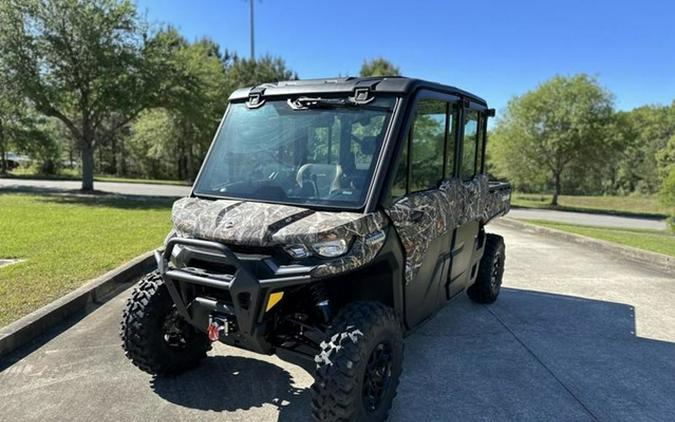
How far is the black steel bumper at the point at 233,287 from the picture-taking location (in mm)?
2559

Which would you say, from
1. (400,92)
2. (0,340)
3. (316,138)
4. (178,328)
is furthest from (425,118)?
(0,340)

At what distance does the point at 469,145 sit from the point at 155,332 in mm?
3136

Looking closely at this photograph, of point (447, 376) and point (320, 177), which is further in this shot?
point (447, 376)

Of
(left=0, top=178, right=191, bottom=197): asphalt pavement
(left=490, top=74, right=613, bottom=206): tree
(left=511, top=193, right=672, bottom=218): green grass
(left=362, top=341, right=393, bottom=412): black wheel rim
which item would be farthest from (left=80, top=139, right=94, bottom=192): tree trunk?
(left=511, top=193, right=672, bottom=218): green grass

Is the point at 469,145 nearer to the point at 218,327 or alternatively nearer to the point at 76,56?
the point at 218,327

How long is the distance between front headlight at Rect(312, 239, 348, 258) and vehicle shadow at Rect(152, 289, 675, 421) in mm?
1189

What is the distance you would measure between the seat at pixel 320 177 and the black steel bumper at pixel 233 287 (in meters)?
0.69

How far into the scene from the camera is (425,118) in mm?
3404

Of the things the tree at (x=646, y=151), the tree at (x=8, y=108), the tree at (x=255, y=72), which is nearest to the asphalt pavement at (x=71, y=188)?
the tree at (x=8, y=108)

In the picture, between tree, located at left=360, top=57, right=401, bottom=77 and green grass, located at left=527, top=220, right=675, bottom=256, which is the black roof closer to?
green grass, located at left=527, top=220, right=675, bottom=256

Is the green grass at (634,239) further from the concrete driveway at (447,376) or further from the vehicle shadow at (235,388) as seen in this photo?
the vehicle shadow at (235,388)

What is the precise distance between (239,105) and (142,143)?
3866 centimetres

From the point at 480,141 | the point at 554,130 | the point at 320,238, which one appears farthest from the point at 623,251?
the point at 554,130

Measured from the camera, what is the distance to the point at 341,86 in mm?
3256
